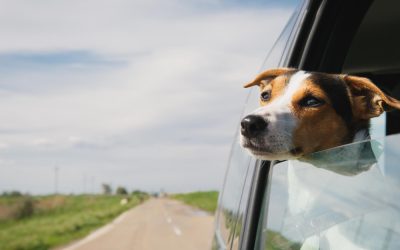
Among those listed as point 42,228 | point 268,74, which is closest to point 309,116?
point 268,74

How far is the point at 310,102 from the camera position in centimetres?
282

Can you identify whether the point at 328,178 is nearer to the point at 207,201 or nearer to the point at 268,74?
the point at 268,74

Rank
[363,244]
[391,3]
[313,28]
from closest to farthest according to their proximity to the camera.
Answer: [363,244]
[313,28]
[391,3]

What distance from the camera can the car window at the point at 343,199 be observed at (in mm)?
1713

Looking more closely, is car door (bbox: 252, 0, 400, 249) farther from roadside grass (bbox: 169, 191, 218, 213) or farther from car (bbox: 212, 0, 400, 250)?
roadside grass (bbox: 169, 191, 218, 213)

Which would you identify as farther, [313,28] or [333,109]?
[313,28]

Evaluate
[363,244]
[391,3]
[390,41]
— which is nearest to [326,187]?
[363,244]

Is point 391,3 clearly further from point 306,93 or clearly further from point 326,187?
point 326,187

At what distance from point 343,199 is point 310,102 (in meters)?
0.98

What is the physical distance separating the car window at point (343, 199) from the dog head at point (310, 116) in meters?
0.29

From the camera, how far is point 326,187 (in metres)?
1.98

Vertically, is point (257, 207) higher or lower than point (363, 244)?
lower

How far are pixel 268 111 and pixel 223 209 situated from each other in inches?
60.0

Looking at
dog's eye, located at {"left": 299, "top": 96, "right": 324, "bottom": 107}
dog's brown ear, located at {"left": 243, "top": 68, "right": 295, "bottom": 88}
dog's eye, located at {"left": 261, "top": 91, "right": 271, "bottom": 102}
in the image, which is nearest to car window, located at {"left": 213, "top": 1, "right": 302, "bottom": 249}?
dog's brown ear, located at {"left": 243, "top": 68, "right": 295, "bottom": 88}
